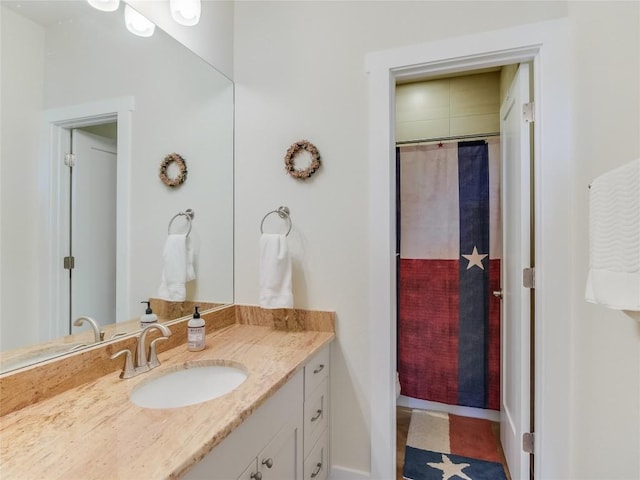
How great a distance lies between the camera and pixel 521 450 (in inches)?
58.5

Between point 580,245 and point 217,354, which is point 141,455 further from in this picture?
point 580,245

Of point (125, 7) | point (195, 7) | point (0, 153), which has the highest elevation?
point (195, 7)

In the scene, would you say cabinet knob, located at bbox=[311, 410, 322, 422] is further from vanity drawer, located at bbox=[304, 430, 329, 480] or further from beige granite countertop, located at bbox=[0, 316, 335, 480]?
beige granite countertop, located at bbox=[0, 316, 335, 480]

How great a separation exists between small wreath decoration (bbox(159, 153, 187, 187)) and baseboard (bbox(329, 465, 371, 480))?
1567 mm

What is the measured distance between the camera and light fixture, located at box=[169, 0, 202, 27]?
1.46 m

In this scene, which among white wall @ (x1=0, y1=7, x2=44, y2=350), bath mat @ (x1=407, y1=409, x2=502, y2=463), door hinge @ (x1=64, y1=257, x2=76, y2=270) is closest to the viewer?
white wall @ (x1=0, y1=7, x2=44, y2=350)

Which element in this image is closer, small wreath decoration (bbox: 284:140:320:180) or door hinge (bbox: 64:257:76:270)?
door hinge (bbox: 64:257:76:270)

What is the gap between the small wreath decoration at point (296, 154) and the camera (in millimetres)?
1621

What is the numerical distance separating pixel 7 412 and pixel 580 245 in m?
1.89

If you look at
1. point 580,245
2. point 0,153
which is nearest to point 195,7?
point 0,153

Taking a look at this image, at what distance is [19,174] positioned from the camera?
956 millimetres

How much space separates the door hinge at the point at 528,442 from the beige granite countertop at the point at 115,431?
113 cm

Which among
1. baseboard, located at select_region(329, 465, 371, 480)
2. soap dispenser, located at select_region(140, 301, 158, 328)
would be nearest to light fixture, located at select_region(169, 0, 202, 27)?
soap dispenser, located at select_region(140, 301, 158, 328)

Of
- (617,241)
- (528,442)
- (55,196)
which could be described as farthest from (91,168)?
(528,442)
